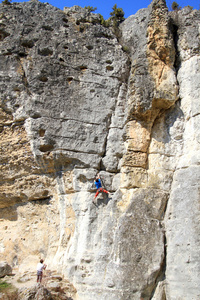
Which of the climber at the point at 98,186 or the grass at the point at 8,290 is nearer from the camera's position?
the grass at the point at 8,290

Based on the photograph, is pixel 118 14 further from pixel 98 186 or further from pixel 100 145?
pixel 98 186

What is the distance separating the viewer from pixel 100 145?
878 cm

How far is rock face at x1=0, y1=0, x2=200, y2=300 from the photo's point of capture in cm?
727

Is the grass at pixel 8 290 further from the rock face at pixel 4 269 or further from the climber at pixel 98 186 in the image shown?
the climber at pixel 98 186

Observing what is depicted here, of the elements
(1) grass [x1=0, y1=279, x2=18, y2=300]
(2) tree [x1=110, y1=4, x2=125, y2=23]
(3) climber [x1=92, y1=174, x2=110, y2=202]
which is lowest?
(1) grass [x1=0, y1=279, x2=18, y2=300]

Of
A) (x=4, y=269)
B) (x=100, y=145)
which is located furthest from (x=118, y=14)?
(x=4, y=269)

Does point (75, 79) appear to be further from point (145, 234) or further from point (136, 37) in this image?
point (145, 234)

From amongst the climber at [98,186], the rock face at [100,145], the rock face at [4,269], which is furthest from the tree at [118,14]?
the rock face at [4,269]

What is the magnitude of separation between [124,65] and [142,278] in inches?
223

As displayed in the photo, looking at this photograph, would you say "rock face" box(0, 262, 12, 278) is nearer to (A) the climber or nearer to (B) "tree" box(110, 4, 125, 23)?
(A) the climber

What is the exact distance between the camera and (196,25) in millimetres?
8930

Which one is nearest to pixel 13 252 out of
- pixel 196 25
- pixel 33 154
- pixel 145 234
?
pixel 33 154

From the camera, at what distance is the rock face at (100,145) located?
7.27 meters

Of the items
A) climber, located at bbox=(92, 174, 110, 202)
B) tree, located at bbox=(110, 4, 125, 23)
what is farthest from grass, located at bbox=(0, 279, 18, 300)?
tree, located at bbox=(110, 4, 125, 23)
